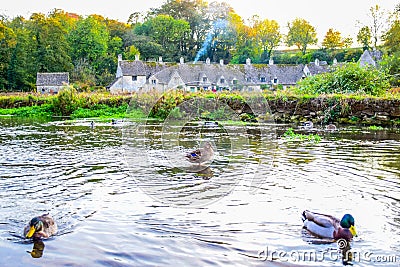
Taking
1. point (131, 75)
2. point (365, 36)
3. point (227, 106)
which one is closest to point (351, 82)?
point (227, 106)

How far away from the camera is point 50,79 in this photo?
76.9 metres

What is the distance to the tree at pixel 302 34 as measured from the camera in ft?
366

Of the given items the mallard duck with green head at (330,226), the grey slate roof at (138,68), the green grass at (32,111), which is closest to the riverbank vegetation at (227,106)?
the green grass at (32,111)

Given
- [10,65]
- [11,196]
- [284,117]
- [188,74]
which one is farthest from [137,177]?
[10,65]

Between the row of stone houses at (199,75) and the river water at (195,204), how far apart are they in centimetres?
5680

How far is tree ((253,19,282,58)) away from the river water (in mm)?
97068

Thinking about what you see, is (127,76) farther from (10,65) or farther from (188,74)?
(10,65)

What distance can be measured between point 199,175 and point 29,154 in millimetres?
6717

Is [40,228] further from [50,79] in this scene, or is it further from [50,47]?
[50,47]

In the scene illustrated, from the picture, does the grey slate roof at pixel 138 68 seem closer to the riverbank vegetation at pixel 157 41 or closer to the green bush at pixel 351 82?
the riverbank vegetation at pixel 157 41

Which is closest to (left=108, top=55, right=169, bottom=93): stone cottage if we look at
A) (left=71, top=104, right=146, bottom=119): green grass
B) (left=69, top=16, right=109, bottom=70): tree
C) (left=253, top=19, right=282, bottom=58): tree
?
(left=69, top=16, right=109, bottom=70): tree

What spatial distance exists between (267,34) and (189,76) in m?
42.4

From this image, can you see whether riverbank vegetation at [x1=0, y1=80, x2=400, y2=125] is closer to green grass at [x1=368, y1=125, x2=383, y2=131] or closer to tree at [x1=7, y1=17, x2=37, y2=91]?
green grass at [x1=368, y1=125, x2=383, y2=131]

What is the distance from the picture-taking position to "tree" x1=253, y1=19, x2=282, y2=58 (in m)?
111
